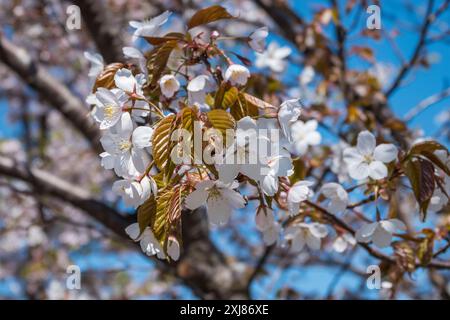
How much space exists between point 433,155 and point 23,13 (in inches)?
113

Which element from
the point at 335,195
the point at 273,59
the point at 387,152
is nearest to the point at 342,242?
the point at 335,195

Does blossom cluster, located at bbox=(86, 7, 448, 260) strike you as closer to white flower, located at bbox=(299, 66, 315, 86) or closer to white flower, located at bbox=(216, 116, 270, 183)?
white flower, located at bbox=(216, 116, 270, 183)

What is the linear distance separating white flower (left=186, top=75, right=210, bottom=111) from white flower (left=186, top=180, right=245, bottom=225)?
18 centimetres

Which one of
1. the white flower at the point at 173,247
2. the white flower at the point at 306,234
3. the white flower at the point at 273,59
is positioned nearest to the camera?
the white flower at the point at 173,247

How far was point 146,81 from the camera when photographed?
37.0 inches

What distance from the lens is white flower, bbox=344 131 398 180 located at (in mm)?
986

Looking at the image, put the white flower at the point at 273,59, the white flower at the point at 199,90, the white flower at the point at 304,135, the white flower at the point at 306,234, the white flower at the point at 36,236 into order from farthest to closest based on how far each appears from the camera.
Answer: the white flower at the point at 36,236
the white flower at the point at 273,59
the white flower at the point at 304,135
the white flower at the point at 306,234
the white flower at the point at 199,90

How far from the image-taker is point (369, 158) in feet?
3.39

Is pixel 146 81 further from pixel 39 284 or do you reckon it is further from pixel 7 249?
pixel 7 249

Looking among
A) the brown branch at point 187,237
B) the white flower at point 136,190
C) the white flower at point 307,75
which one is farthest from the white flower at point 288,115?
the white flower at point 307,75

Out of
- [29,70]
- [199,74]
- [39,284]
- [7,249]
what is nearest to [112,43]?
[29,70]

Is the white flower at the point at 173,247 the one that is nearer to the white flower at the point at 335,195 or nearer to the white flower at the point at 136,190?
the white flower at the point at 136,190

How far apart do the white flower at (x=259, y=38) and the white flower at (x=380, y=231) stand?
0.43 m

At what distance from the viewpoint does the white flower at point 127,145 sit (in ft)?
2.59
